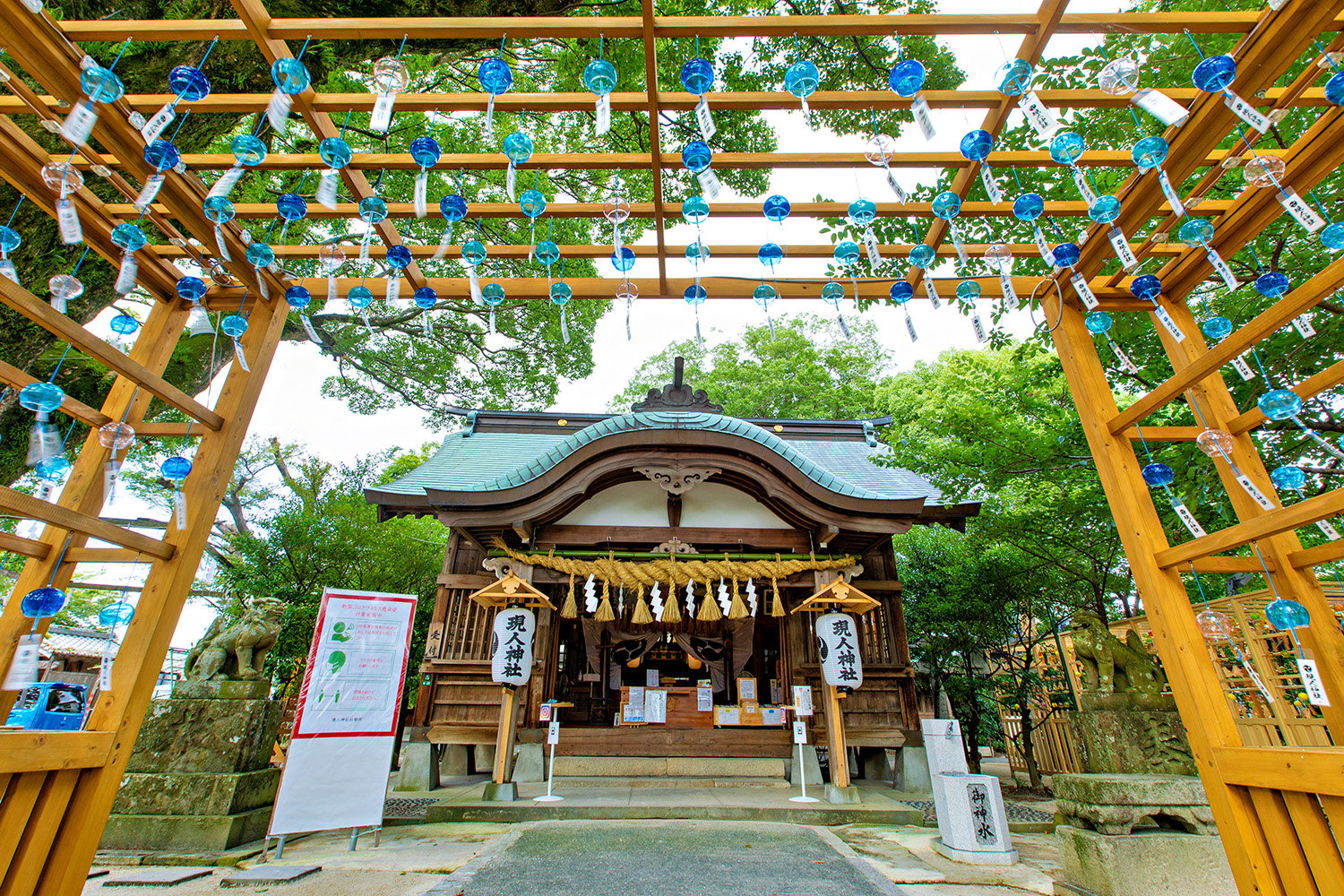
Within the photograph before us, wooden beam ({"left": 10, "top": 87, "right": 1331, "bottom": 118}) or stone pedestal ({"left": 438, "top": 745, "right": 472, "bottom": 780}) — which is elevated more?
wooden beam ({"left": 10, "top": 87, "right": 1331, "bottom": 118})

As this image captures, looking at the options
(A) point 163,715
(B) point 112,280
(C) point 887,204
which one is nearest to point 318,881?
(A) point 163,715

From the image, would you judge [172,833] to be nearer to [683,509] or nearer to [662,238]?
[683,509]

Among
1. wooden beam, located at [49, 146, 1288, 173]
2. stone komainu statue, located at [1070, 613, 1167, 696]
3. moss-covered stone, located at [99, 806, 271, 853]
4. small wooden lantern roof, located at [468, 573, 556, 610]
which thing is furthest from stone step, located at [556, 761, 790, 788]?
wooden beam, located at [49, 146, 1288, 173]

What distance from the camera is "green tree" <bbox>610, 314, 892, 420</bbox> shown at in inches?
964

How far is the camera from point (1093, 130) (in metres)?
4.77

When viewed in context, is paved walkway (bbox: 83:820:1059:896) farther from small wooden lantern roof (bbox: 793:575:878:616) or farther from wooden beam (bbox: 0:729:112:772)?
wooden beam (bbox: 0:729:112:772)

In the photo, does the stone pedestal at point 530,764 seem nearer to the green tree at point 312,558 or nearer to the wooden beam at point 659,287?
the green tree at point 312,558

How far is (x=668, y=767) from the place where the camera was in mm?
8211

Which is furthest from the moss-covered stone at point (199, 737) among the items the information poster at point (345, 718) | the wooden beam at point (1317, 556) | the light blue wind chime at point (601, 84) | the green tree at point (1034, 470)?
the green tree at point (1034, 470)

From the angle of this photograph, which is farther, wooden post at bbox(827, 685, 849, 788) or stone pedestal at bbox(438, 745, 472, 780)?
stone pedestal at bbox(438, 745, 472, 780)

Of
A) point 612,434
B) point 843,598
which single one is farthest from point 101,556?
point 843,598

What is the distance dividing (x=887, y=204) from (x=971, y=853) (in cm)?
524

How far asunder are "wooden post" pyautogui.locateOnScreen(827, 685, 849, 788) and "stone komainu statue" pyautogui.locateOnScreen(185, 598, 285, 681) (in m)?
5.84

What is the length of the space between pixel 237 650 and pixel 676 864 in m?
4.40
